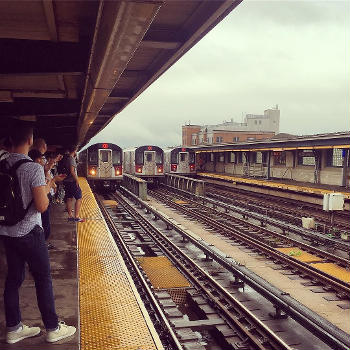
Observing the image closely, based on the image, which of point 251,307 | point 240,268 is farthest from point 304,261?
point 251,307

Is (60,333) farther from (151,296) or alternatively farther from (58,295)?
(151,296)

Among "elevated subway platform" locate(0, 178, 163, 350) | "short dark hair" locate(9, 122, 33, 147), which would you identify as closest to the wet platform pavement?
"elevated subway platform" locate(0, 178, 163, 350)

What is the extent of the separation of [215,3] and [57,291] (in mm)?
3787

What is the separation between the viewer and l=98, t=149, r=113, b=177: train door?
22.2m

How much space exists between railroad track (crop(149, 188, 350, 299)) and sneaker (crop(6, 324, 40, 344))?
6241 mm

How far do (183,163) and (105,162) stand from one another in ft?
27.4

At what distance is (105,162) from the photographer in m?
22.4

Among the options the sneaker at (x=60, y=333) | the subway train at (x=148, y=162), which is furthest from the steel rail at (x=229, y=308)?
the subway train at (x=148, y=162)

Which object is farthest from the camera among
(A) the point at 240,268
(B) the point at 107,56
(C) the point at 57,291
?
(A) the point at 240,268

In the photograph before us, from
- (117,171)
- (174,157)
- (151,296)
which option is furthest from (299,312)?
(174,157)

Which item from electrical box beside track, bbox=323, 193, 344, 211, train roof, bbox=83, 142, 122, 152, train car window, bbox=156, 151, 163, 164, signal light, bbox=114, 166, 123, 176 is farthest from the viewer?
train car window, bbox=156, 151, 163, 164

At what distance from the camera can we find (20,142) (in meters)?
3.04

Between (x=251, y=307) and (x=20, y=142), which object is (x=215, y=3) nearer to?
(x=20, y=142)

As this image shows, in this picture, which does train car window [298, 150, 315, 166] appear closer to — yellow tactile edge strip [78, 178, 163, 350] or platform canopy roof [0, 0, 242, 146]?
platform canopy roof [0, 0, 242, 146]
